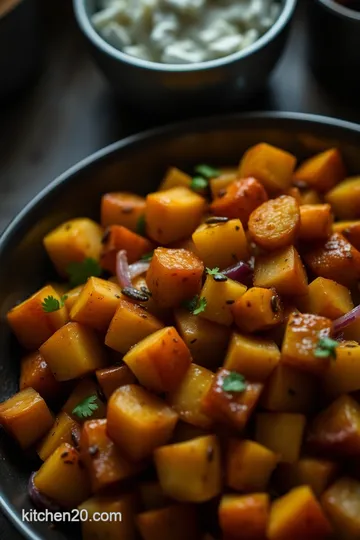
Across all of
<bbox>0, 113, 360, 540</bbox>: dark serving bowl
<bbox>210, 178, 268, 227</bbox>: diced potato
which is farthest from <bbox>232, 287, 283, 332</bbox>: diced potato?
<bbox>0, 113, 360, 540</bbox>: dark serving bowl

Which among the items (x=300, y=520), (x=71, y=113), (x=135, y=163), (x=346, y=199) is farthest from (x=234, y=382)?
(x=71, y=113)

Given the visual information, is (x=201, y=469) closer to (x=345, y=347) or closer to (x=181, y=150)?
(x=345, y=347)

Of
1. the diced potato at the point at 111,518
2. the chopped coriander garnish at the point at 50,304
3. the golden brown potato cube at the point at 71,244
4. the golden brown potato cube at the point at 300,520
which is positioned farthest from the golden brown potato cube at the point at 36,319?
the golden brown potato cube at the point at 300,520

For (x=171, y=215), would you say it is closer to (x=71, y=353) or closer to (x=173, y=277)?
(x=173, y=277)

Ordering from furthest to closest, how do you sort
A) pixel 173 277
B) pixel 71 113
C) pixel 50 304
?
1. pixel 71 113
2. pixel 50 304
3. pixel 173 277

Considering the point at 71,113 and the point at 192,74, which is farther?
the point at 71,113

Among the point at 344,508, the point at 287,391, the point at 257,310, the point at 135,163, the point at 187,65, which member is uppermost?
the point at 187,65
